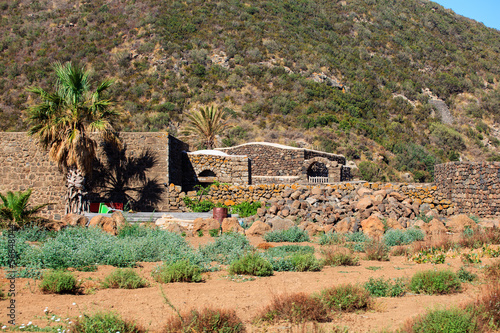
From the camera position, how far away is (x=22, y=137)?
17719 mm

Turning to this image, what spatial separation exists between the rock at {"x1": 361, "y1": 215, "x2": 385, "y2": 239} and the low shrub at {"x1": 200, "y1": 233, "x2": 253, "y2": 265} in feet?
13.6

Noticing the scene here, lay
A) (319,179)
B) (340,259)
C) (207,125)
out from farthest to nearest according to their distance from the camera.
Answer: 1. (207,125)
2. (319,179)
3. (340,259)

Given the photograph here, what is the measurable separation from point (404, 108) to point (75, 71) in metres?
39.6

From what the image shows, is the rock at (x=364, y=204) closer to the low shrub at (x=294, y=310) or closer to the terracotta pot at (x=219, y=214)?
the terracotta pot at (x=219, y=214)

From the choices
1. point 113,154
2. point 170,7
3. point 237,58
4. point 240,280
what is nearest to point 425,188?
point 240,280

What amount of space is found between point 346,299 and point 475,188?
37.4 ft

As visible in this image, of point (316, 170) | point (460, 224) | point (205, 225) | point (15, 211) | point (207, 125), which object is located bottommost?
point (205, 225)

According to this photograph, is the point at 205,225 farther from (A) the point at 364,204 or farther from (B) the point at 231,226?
(A) the point at 364,204

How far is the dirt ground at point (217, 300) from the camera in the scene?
183 inches

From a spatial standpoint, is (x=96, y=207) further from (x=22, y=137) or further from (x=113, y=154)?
(x=22, y=137)

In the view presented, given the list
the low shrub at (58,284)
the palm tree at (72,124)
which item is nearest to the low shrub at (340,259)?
the low shrub at (58,284)

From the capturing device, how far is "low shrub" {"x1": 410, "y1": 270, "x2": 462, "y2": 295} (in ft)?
19.3

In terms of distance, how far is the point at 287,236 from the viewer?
1113 cm

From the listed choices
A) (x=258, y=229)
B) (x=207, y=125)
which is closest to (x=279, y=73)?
(x=207, y=125)
